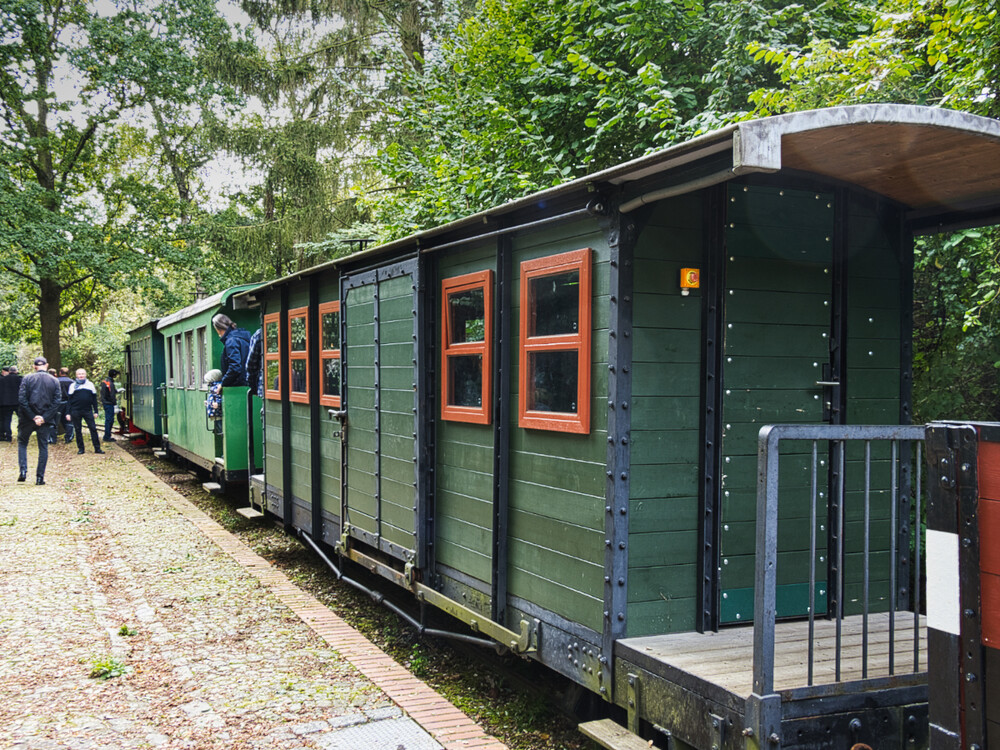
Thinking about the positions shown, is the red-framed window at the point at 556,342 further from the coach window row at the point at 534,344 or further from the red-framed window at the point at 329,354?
the red-framed window at the point at 329,354

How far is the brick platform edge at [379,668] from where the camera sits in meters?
4.39

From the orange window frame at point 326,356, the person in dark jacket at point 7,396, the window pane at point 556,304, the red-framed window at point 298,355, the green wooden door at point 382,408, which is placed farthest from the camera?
the person in dark jacket at point 7,396

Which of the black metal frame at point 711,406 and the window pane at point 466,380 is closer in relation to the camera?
the black metal frame at point 711,406

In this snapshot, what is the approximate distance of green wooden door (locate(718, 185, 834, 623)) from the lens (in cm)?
399

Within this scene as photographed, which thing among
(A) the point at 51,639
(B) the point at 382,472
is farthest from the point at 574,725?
(A) the point at 51,639

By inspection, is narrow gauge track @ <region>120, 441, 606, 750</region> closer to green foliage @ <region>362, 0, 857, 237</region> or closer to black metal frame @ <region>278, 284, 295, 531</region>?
black metal frame @ <region>278, 284, 295, 531</region>

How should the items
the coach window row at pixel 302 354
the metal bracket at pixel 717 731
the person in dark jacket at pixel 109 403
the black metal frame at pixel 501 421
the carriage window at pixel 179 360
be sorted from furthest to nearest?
the person in dark jacket at pixel 109 403, the carriage window at pixel 179 360, the coach window row at pixel 302 354, the black metal frame at pixel 501 421, the metal bracket at pixel 717 731

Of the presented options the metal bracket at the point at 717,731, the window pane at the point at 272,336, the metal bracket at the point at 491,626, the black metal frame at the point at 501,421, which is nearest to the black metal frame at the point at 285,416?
the window pane at the point at 272,336

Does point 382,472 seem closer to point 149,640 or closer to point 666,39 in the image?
point 149,640

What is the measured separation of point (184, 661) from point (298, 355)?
12.5 ft

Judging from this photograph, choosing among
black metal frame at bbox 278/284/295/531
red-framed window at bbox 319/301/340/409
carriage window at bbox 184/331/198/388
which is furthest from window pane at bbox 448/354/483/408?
carriage window at bbox 184/331/198/388

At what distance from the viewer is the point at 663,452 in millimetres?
3889

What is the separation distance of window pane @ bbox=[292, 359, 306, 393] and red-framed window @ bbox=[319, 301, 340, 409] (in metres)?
0.44

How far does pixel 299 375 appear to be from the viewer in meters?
8.74
